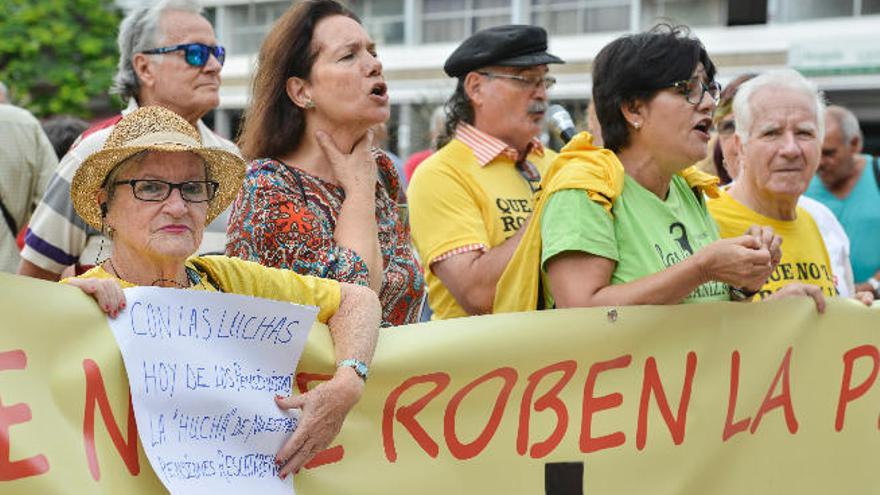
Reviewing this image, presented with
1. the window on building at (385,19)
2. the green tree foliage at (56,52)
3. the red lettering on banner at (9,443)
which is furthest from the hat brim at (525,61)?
the green tree foliage at (56,52)

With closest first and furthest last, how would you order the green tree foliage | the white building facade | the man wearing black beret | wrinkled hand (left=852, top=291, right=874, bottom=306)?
wrinkled hand (left=852, top=291, right=874, bottom=306) < the man wearing black beret < the white building facade < the green tree foliage

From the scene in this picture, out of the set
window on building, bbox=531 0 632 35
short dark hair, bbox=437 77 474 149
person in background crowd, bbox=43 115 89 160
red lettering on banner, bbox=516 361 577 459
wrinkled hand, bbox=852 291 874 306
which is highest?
short dark hair, bbox=437 77 474 149

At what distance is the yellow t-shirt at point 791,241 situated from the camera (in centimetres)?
431

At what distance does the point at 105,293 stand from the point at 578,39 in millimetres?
26802

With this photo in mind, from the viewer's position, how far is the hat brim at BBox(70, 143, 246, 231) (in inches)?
113

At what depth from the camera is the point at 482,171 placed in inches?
186

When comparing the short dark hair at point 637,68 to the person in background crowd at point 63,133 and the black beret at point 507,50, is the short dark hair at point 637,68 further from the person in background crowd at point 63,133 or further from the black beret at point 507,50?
the person in background crowd at point 63,133

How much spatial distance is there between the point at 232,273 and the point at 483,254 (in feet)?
4.74

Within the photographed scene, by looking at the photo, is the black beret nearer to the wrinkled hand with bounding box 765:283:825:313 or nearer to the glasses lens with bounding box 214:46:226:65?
the glasses lens with bounding box 214:46:226:65

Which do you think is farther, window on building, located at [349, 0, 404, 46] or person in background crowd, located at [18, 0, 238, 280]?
window on building, located at [349, 0, 404, 46]

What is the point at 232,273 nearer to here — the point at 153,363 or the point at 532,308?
the point at 153,363

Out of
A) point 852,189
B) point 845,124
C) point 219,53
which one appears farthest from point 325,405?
point 845,124

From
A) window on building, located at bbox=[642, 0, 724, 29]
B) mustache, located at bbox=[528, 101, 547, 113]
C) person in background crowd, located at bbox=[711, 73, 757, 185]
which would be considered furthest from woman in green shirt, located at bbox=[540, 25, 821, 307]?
window on building, located at bbox=[642, 0, 724, 29]

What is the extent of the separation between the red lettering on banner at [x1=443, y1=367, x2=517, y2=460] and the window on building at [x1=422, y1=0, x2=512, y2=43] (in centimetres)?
2796
